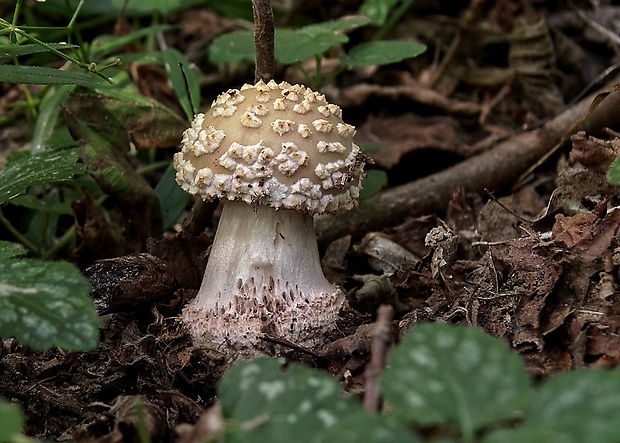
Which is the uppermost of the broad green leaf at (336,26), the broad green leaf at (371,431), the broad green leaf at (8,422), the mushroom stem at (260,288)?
the broad green leaf at (336,26)

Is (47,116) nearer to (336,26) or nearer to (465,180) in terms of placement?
(336,26)

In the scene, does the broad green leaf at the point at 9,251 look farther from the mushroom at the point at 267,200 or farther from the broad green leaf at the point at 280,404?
the broad green leaf at the point at 280,404

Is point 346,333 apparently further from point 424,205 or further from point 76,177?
point 76,177

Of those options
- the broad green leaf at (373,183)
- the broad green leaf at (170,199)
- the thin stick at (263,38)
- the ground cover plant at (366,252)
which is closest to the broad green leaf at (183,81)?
the ground cover plant at (366,252)

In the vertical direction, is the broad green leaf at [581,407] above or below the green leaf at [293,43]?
below

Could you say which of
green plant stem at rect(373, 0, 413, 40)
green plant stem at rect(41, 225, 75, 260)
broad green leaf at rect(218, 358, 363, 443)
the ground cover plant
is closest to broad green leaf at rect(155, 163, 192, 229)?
the ground cover plant

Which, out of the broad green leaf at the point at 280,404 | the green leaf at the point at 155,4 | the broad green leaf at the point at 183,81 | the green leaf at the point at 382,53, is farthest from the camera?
the green leaf at the point at 155,4

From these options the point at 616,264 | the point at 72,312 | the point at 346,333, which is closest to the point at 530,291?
the point at 616,264
